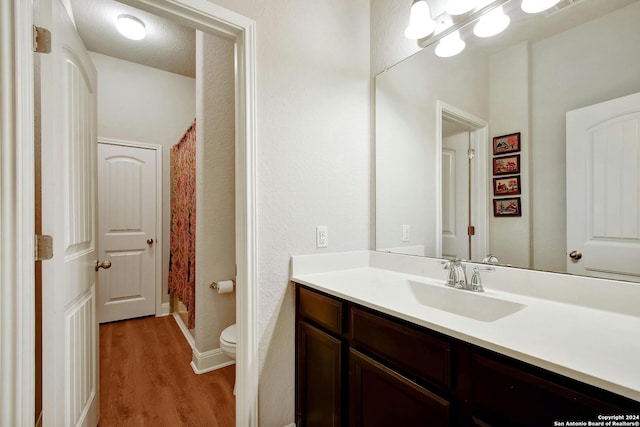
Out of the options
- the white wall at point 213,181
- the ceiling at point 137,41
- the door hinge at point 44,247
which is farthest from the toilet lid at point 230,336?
the ceiling at point 137,41

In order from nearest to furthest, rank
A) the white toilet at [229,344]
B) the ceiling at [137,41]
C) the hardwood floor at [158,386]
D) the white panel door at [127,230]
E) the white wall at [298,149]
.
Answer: the white wall at [298,149]
the hardwood floor at [158,386]
the white toilet at [229,344]
the ceiling at [137,41]
the white panel door at [127,230]

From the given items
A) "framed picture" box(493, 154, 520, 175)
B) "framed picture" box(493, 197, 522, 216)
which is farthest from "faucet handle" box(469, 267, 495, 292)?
"framed picture" box(493, 154, 520, 175)

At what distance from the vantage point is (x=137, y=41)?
2.95 m

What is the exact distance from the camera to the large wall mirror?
3.13 feet

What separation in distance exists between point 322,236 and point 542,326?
1022 millimetres

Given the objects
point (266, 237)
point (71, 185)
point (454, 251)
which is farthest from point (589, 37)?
point (71, 185)

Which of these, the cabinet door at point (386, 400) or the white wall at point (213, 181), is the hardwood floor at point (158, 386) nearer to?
the white wall at point (213, 181)

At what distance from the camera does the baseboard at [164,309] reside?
342 cm

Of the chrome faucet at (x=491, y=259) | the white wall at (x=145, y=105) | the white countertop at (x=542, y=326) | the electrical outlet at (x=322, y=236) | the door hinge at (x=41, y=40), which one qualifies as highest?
the white wall at (x=145, y=105)

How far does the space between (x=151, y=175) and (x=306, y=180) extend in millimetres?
2695

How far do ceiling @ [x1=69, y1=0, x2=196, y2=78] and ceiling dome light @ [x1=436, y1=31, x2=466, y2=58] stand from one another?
8.08 feet

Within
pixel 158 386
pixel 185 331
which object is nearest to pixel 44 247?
pixel 158 386

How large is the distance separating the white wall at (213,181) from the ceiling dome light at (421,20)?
144 cm

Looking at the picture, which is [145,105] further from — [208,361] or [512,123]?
[512,123]
